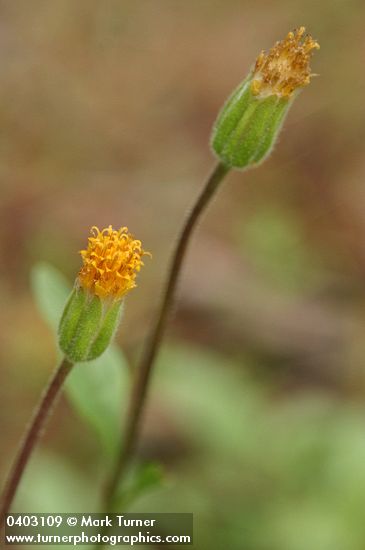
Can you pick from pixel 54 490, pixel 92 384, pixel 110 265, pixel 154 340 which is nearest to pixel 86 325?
pixel 110 265

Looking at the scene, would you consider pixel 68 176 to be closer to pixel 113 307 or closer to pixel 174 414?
pixel 174 414

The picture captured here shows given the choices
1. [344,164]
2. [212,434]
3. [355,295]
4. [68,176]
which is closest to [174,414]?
[212,434]

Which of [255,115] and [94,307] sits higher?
[255,115]

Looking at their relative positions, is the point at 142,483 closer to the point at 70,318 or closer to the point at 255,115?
the point at 70,318

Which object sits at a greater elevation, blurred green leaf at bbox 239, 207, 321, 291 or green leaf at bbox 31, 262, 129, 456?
blurred green leaf at bbox 239, 207, 321, 291

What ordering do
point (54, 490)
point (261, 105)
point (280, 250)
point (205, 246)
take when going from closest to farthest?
point (261, 105), point (54, 490), point (280, 250), point (205, 246)

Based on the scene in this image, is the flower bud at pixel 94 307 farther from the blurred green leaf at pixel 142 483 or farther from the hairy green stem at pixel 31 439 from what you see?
the blurred green leaf at pixel 142 483

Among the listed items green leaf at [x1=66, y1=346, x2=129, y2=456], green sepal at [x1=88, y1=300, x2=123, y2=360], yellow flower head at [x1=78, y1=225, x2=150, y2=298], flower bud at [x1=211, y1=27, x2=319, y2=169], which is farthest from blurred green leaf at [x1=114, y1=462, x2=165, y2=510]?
flower bud at [x1=211, y1=27, x2=319, y2=169]

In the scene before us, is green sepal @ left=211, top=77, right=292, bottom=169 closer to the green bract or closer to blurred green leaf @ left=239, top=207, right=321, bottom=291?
the green bract
